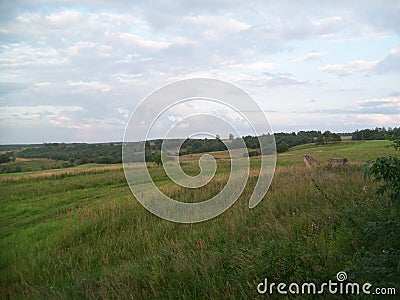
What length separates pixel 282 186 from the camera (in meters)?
9.19

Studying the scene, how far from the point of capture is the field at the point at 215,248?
381 cm

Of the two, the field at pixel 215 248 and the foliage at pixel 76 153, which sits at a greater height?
the foliage at pixel 76 153

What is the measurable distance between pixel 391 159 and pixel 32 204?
14025 millimetres

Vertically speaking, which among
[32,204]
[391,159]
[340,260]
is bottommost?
[32,204]

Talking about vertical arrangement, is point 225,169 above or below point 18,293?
above

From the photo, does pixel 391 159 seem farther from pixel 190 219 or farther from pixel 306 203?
pixel 190 219

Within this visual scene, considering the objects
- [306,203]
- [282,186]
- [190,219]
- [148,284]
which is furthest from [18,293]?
[282,186]

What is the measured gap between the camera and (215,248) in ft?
17.3

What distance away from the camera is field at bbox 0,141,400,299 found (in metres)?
3.81

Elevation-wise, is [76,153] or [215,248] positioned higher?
[76,153]

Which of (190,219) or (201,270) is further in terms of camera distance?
(190,219)

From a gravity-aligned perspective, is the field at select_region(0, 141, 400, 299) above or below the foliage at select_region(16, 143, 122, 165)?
below

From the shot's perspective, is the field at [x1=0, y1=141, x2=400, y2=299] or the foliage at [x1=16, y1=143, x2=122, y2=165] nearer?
the field at [x1=0, y1=141, x2=400, y2=299]

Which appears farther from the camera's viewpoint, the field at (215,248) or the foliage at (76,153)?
the foliage at (76,153)
